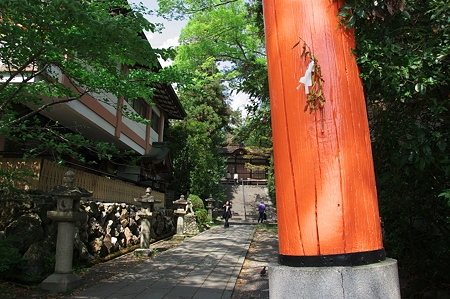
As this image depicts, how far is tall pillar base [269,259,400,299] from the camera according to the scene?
4.84 ft

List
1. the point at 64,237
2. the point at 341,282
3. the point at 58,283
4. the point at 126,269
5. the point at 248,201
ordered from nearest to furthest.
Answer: the point at 341,282 < the point at 58,283 < the point at 64,237 < the point at 126,269 < the point at 248,201

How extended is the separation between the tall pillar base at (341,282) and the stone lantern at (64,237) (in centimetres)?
538

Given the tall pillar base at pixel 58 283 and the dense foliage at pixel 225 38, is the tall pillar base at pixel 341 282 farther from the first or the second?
the dense foliage at pixel 225 38

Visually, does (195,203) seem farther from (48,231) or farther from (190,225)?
(48,231)

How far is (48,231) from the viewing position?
6551 millimetres

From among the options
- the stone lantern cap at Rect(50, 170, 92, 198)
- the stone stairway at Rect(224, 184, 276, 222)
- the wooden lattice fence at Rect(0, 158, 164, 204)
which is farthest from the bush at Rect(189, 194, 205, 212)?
the stone lantern cap at Rect(50, 170, 92, 198)

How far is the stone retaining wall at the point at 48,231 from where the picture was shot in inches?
240

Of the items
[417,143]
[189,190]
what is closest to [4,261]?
[417,143]

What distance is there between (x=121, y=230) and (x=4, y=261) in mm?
4746

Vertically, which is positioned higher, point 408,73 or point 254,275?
point 408,73

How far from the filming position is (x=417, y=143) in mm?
2256

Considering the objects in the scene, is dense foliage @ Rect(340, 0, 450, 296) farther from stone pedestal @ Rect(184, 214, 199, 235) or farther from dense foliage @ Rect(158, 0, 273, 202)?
stone pedestal @ Rect(184, 214, 199, 235)

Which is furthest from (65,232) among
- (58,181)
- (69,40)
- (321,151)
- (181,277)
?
(321,151)

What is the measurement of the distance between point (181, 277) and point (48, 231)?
9.71 ft
